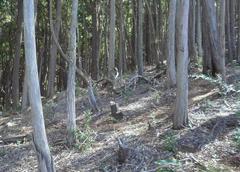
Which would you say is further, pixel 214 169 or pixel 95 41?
pixel 95 41

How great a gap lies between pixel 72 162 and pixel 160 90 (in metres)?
4.63

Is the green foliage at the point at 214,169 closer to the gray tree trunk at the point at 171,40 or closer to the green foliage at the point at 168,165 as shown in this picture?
the green foliage at the point at 168,165

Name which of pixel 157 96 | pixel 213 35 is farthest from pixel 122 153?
pixel 213 35

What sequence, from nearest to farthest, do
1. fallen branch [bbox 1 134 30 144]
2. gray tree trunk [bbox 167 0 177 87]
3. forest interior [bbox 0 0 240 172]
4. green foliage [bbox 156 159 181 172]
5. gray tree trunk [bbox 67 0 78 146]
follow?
green foliage [bbox 156 159 181 172]
forest interior [bbox 0 0 240 172]
gray tree trunk [bbox 67 0 78 146]
fallen branch [bbox 1 134 30 144]
gray tree trunk [bbox 167 0 177 87]

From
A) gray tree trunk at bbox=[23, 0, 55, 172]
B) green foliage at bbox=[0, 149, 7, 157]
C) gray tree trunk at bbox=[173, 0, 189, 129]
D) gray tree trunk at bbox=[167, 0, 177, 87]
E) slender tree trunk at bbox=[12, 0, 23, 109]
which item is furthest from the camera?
slender tree trunk at bbox=[12, 0, 23, 109]

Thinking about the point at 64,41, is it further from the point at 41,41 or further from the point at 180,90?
the point at 180,90

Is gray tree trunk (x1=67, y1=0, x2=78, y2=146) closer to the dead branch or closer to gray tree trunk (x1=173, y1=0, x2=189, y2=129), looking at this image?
the dead branch

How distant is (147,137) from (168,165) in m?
1.55

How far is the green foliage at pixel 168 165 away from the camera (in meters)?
6.28

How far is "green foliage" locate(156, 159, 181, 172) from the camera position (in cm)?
628

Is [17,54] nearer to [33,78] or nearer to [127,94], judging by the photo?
[127,94]

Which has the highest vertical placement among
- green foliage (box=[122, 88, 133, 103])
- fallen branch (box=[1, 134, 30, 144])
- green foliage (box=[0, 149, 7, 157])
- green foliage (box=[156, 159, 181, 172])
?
green foliage (box=[122, 88, 133, 103])

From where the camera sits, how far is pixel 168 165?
20.9ft

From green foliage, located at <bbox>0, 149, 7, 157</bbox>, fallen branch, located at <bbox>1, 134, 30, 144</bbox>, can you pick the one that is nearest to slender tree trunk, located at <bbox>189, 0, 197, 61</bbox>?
fallen branch, located at <bbox>1, 134, 30, 144</bbox>
